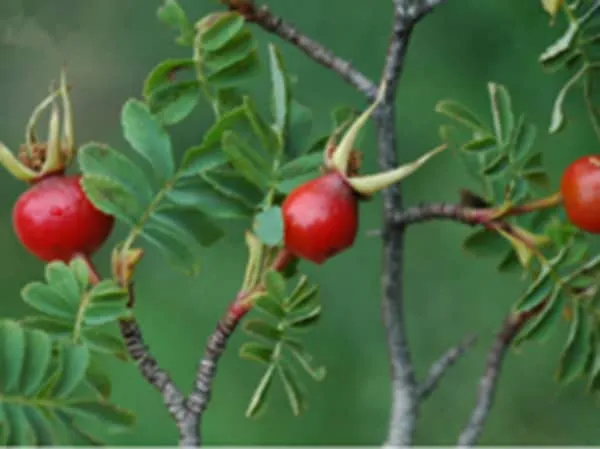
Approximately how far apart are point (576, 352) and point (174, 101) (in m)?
0.26

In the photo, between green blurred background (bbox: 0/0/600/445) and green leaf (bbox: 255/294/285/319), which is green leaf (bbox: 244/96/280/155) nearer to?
green leaf (bbox: 255/294/285/319)

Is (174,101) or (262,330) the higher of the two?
(174,101)

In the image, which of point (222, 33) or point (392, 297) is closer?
point (222, 33)

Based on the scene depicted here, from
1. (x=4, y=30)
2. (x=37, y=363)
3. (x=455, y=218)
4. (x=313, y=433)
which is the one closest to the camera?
(x=37, y=363)

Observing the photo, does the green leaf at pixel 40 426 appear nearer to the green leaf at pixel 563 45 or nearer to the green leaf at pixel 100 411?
the green leaf at pixel 100 411

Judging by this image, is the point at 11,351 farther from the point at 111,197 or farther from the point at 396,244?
the point at 396,244

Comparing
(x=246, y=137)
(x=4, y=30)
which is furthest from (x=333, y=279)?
(x=246, y=137)

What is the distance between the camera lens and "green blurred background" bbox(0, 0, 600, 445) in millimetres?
1120

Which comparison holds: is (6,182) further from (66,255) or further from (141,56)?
(66,255)

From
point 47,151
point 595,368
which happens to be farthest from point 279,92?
point 595,368

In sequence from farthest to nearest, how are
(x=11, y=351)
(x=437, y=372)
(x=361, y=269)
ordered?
1. (x=361, y=269)
2. (x=437, y=372)
3. (x=11, y=351)

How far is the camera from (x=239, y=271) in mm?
1146

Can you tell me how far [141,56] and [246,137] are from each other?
619mm

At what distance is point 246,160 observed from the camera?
542 millimetres
